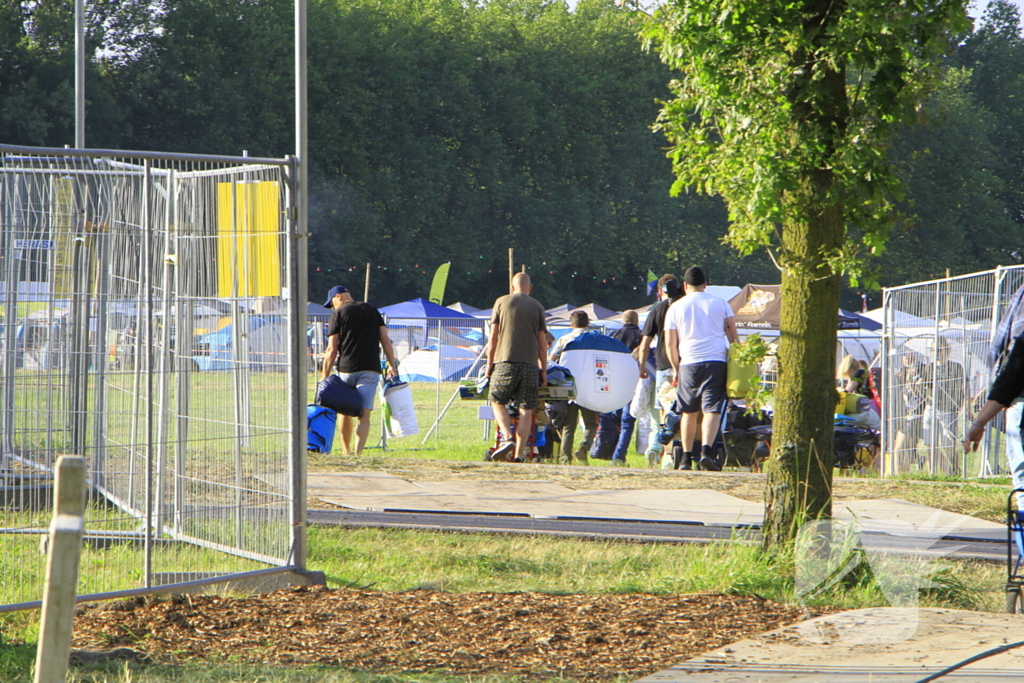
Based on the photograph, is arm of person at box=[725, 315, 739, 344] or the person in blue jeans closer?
arm of person at box=[725, 315, 739, 344]

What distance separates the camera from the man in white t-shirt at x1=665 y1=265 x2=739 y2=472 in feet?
34.8

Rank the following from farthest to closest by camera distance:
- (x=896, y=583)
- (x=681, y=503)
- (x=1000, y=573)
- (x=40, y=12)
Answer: (x=40, y=12), (x=681, y=503), (x=1000, y=573), (x=896, y=583)

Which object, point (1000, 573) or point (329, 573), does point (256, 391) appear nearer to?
point (329, 573)

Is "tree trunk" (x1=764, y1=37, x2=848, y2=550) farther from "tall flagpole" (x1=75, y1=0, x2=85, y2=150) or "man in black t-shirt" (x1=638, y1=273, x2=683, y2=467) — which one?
"tall flagpole" (x1=75, y1=0, x2=85, y2=150)

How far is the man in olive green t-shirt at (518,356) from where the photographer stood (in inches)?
428

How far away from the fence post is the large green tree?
3.96m

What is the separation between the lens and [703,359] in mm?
10617

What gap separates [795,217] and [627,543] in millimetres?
2229

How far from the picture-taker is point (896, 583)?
208 inches

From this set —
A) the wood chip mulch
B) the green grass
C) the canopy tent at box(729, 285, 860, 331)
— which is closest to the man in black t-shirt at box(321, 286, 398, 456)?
the green grass

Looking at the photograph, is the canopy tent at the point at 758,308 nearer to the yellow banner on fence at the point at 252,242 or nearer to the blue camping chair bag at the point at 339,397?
the blue camping chair bag at the point at 339,397

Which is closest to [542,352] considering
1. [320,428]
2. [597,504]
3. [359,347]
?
[359,347]

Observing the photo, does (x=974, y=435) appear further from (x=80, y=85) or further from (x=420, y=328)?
(x=420, y=328)

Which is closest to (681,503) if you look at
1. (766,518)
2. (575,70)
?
(766,518)
